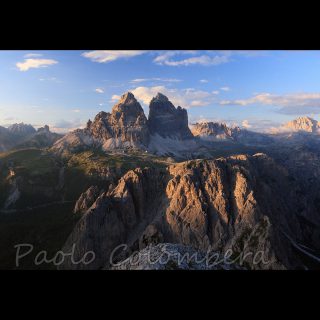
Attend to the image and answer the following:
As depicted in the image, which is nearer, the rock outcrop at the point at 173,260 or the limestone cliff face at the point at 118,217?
the rock outcrop at the point at 173,260

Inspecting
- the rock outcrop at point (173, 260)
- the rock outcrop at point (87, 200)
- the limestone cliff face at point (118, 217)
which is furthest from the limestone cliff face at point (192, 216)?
the rock outcrop at point (173, 260)

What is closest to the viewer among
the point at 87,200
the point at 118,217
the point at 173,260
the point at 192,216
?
the point at 173,260

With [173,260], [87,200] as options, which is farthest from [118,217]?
[173,260]

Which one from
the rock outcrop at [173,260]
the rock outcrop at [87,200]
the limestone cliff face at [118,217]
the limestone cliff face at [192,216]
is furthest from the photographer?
the rock outcrop at [87,200]

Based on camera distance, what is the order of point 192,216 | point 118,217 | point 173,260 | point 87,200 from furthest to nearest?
point 87,200 < point 192,216 < point 118,217 < point 173,260

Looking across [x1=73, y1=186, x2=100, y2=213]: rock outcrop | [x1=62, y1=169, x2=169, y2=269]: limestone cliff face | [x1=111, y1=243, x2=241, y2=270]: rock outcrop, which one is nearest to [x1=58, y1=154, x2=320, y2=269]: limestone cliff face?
Answer: [x1=62, y1=169, x2=169, y2=269]: limestone cliff face

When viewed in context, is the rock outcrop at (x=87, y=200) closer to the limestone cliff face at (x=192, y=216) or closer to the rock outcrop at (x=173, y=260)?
the limestone cliff face at (x=192, y=216)

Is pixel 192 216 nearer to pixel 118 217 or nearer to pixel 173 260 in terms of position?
pixel 118 217

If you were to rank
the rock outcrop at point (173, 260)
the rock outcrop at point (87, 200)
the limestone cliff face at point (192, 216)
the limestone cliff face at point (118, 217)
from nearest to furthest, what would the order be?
the rock outcrop at point (173, 260) < the limestone cliff face at point (192, 216) < the limestone cliff face at point (118, 217) < the rock outcrop at point (87, 200)

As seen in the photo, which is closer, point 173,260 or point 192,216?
point 173,260
